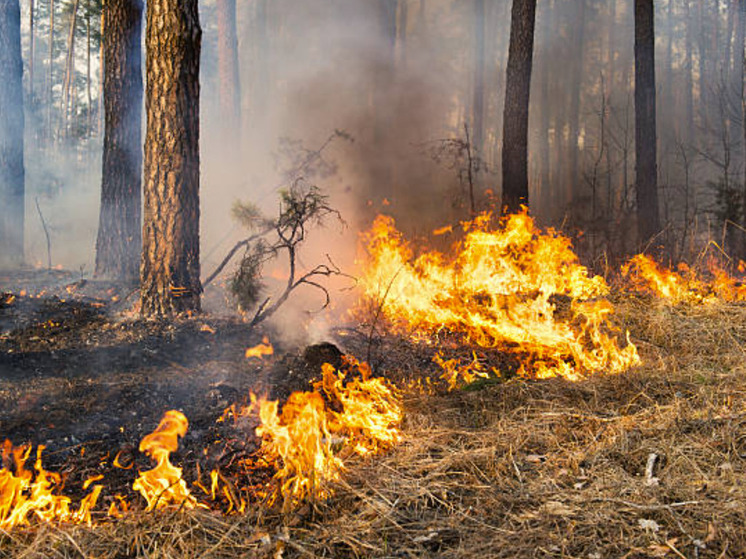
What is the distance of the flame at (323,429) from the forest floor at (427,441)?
0.10 metres

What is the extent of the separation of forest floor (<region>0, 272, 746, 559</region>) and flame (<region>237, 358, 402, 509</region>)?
10cm

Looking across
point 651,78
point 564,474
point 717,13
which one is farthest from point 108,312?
point 717,13

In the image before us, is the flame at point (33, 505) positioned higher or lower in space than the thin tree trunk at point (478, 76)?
lower

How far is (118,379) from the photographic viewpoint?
4.26 m

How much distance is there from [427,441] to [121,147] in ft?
19.5

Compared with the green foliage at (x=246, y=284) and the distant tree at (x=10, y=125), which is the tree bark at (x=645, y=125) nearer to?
the green foliage at (x=246, y=284)

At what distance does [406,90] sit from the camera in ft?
71.2

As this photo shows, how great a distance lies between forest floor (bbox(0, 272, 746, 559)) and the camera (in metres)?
2.26

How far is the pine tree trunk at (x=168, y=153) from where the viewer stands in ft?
17.8

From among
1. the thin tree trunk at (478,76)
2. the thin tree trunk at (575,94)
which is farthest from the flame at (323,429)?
the thin tree trunk at (575,94)

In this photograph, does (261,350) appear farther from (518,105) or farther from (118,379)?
(518,105)

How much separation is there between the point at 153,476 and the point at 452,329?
12.3 feet

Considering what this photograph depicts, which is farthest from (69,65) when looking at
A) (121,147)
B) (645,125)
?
(645,125)

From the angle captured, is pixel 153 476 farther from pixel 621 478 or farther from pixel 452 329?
pixel 452 329
